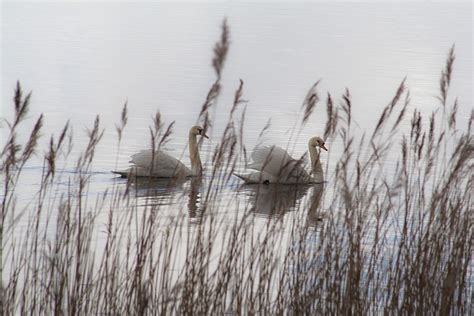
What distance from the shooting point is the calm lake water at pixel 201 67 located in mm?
13047

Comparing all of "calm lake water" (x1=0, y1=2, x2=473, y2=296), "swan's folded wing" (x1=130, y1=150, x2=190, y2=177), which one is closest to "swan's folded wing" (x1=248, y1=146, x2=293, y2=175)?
"calm lake water" (x1=0, y1=2, x2=473, y2=296)

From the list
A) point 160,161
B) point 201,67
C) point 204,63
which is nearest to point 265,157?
point 160,161

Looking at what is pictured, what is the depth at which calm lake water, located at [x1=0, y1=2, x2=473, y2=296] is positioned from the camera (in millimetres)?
13047

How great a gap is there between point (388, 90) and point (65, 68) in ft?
18.8

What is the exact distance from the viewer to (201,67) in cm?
Answer: 1964

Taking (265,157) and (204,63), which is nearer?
(265,157)

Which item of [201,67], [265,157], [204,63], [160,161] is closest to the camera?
[160,161]

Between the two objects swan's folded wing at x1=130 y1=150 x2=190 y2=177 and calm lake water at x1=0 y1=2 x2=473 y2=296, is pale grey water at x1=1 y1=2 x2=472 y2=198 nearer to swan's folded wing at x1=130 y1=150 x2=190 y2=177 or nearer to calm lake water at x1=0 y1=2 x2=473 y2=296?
calm lake water at x1=0 y1=2 x2=473 y2=296

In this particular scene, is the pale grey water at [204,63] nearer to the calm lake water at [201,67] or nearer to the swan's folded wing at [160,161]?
the calm lake water at [201,67]

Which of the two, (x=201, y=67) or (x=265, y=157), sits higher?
(x=201, y=67)

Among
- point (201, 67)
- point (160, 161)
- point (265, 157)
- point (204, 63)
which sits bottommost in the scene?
point (160, 161)

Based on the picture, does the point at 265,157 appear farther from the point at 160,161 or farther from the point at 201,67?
the point at 201,67

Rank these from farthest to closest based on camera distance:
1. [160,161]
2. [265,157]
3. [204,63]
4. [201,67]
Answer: [204,63] < [201,67] < [265,157] < [160,161]

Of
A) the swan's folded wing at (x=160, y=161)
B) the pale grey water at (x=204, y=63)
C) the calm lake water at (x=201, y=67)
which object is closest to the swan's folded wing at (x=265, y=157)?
the calm lake water at (x=201, y=67)
